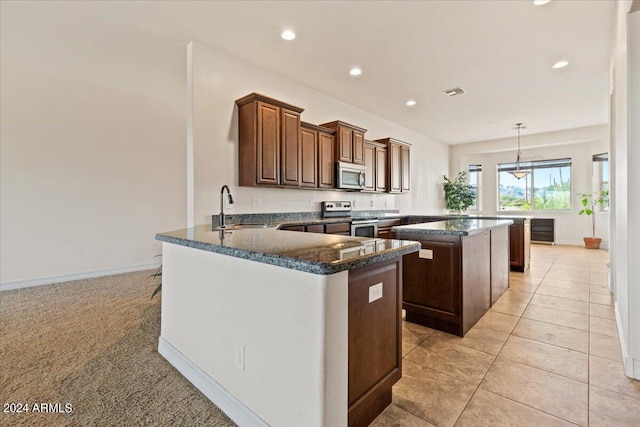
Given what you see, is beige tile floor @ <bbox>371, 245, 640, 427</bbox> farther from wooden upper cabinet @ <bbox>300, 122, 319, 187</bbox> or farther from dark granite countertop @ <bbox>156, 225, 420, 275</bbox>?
wooden upper cabinet @ <bbox>300, 122, 319, 187</bbox>

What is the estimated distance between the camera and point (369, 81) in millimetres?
4320

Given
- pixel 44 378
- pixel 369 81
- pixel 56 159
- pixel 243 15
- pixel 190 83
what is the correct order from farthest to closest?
1. pixel 369 81
2. pixel 56 159
3. pixel 190 83
4. pixel 243 15
5. pixel 44 378

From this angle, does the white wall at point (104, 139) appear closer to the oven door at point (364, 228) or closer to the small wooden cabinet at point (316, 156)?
the small wooden cabinet at point (316, 156)

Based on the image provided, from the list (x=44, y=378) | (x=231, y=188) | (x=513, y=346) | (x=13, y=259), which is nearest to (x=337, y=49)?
(x=231, y=188)

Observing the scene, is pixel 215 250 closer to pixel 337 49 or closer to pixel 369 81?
pixel 337 49

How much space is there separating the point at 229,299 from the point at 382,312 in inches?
30.5

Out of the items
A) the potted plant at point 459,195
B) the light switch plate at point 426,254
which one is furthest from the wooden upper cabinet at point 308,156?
the potted plant at point 459,195

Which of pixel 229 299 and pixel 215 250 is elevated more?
pixel 215 250

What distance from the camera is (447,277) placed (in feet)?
8.14

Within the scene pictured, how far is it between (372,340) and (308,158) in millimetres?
3060

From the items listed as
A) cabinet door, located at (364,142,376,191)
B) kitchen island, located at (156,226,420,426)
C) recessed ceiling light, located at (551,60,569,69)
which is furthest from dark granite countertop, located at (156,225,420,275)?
recessed ceiling light, located at (551,60,569,69)

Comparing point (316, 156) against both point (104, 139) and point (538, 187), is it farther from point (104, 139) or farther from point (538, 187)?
point (538, 187)

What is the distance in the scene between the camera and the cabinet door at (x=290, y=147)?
12.0 feet

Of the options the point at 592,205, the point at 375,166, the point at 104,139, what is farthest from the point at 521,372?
the point at 592,205
